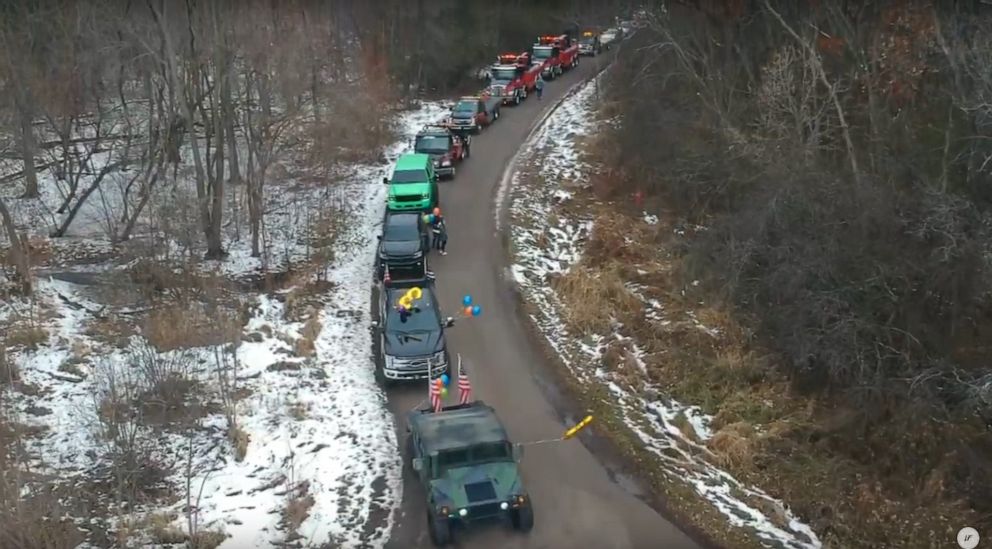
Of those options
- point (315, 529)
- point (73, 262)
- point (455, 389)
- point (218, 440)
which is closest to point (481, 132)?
point (73, 262)

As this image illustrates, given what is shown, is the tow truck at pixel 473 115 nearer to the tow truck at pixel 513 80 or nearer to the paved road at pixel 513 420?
the tow truck at pixel 513 80

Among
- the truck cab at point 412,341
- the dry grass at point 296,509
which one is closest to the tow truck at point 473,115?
the truck cab at point 412,341

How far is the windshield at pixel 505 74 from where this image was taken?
129 feet

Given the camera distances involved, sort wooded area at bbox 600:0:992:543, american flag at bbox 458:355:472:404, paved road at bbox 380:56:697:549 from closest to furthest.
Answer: paved road at bbox 380:56:697:549, wooded area at bbox 600:0:992:543, american flag at bbox 458:355:472:404

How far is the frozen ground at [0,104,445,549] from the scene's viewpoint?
44.0ft

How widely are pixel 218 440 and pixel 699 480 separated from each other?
8828mm

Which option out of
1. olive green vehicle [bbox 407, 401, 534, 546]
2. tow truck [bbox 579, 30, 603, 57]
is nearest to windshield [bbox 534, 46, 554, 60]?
tow truck [bbox 579, 30, 603, 57]

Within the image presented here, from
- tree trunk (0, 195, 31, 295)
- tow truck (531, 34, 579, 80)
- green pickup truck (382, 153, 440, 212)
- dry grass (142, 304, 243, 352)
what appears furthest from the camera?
tow truck (531, 34, 579, 80)

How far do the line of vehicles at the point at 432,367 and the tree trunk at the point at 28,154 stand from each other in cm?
1083

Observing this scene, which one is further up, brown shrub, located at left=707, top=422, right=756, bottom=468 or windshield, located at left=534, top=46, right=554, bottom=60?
windshield, located at left=534, top=46, right=554, bottom=60

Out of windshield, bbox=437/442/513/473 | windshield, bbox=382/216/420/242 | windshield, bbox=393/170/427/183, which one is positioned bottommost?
windshield, bbox=437/442/513/473

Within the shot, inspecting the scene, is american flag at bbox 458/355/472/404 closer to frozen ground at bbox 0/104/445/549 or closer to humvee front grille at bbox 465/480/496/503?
frozen ground at bbox 0/104/445/549

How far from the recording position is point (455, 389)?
55.9ft

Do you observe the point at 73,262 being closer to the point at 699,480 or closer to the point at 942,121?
the point at 699,480
